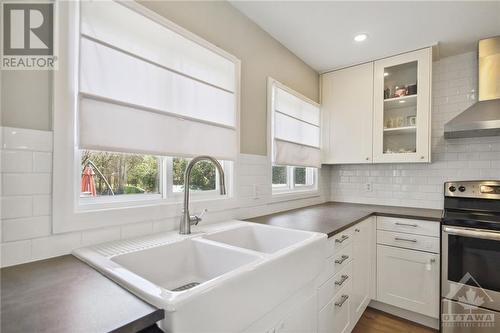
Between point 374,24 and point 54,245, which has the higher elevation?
point 374,24

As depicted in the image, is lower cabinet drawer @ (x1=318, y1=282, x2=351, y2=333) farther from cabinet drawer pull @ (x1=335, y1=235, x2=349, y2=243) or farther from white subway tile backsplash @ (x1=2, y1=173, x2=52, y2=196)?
white subway tile backsplash @ (x1=2, y1=173, x2=52, y2=196)

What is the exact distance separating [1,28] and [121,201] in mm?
801

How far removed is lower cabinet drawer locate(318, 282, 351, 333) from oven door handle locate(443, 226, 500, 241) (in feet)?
2.81

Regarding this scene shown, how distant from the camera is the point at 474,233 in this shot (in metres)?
1.73

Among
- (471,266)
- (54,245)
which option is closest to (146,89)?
(54,245)

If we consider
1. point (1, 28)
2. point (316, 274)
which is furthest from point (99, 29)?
point (316, 274)

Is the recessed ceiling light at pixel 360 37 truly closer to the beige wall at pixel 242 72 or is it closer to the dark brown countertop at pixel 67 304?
the beige wall at pixel 242 72

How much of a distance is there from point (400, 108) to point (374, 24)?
3.25 ft

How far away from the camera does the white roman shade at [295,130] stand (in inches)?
87.3

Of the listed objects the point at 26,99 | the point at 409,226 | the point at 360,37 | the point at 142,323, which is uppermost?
the point at 360,37

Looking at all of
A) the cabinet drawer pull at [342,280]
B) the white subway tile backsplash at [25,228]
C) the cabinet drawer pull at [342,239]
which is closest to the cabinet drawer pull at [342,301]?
the cabinet drawer pull at [342,280]

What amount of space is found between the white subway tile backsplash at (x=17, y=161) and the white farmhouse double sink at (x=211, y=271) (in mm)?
376

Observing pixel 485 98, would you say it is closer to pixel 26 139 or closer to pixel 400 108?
pixel 400 108

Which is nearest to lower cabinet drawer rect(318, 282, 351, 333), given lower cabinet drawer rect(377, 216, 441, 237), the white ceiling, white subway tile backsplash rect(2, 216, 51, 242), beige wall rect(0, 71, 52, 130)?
lower cabinet drawer rect(377, 216, 441, 237)
